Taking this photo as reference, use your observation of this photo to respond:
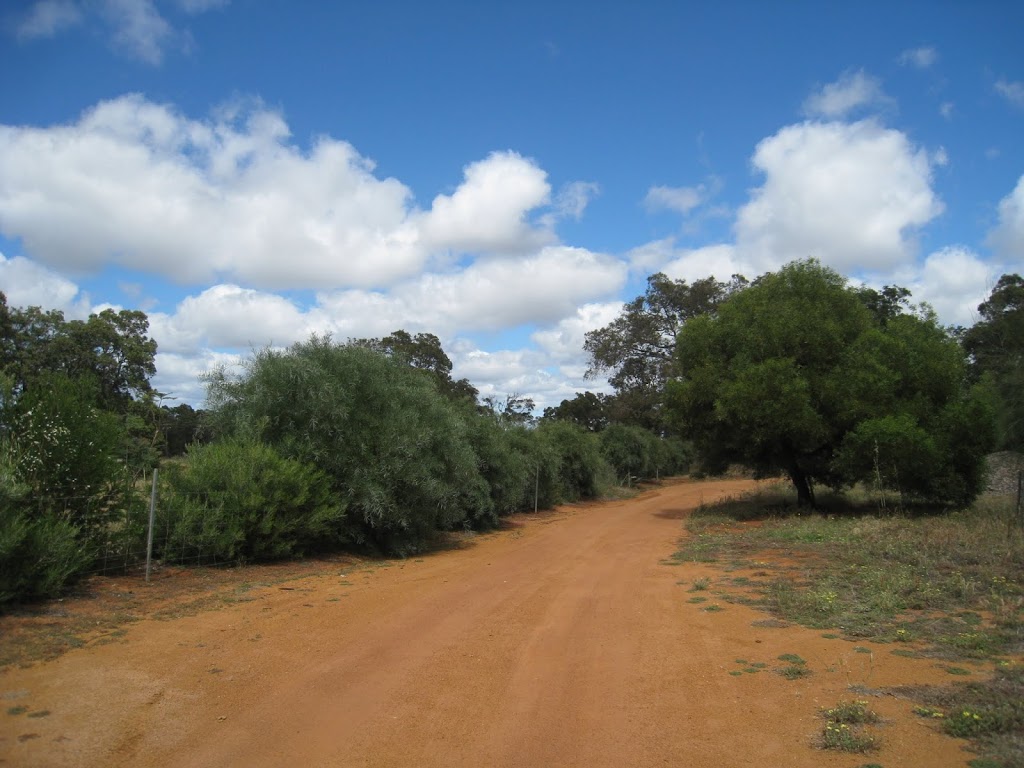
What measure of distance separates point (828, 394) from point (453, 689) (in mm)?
17643

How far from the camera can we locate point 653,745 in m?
5.02

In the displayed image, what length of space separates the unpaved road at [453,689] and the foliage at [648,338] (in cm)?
4349

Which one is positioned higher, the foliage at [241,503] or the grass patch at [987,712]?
the foliage at [241,503]

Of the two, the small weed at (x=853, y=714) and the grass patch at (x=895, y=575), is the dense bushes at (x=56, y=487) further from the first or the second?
the grass patch at (x=895, y=575)

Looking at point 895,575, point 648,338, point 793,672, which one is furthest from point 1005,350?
point 793,672

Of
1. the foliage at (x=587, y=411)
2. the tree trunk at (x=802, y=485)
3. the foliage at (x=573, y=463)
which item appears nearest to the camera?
the tree trunk at (x=802, y=485)

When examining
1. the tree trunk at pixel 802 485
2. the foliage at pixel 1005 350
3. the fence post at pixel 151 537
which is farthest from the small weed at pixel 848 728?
the foliage at pixel 1005 350

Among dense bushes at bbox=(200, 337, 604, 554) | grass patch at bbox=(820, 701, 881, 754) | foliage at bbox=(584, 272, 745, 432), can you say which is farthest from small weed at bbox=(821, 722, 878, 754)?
foliage at bbox=(584, 272, 745, 432)

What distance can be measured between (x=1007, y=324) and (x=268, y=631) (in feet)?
161

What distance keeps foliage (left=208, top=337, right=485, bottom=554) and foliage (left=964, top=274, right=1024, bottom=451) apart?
974 inches

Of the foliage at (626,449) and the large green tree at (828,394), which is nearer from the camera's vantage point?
the large green tree at (828,394)

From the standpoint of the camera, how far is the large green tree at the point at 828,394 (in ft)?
64.2

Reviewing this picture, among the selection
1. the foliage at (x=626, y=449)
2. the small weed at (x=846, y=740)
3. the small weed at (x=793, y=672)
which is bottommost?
the small weed at (x=793, y=672)

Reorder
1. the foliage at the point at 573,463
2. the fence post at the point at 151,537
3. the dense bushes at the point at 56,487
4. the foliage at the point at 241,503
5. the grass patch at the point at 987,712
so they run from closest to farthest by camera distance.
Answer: the grass patch at the point at 987,712
the dense bushes at the point at 56,487
the fence post at the point at 151,537
the foliage at the point at 241,503
the foliage at the point at 573,463
